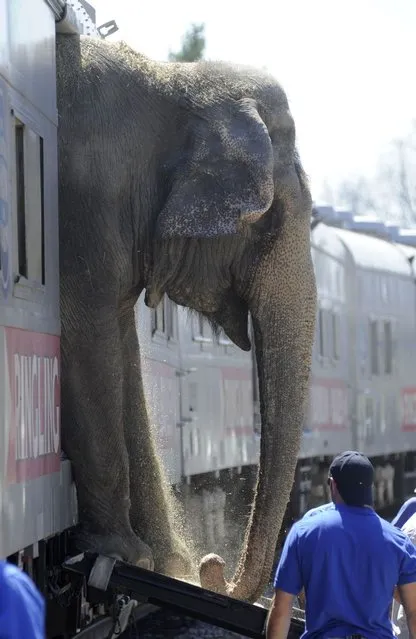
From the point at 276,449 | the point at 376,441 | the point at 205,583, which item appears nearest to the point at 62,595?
the point at 205,583

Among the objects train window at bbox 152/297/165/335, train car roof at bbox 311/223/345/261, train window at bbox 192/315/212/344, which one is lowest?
train window at bbox 152/297/165/335

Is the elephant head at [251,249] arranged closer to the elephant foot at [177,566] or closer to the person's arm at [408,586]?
the elephant foot at [177,566]

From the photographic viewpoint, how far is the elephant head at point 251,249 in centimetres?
705

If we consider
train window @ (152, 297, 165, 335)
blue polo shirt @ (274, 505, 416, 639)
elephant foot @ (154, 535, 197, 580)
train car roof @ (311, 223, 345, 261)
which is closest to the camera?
blue polo shirt @ (274, 505, 416, 639)

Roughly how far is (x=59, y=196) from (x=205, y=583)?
6.11 ft

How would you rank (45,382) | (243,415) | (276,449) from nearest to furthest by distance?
(45,382), (276,449), (243,415)

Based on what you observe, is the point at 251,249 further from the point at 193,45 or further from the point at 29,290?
the point at 193,45

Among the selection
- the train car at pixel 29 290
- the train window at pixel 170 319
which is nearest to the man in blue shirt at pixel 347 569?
the train car at pixel 29 290

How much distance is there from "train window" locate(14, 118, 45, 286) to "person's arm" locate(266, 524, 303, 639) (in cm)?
138

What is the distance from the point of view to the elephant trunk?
23.7ft

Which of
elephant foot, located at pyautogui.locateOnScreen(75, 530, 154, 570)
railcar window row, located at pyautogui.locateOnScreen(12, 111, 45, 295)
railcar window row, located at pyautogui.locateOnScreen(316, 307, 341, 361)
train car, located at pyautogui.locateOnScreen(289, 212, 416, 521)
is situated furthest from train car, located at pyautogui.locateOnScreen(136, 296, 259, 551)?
railcar window row, located at pyautogui.locateOnScreen(316, 307, 341, 361)

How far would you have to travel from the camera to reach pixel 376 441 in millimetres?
22750

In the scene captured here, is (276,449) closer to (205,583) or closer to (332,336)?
(205,583)

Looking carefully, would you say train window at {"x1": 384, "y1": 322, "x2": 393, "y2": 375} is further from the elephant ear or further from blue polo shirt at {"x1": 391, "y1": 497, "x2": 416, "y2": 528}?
blue polo shirt at {"x1": 391, "y1": 497, "x2": 416, "y2": 528}
